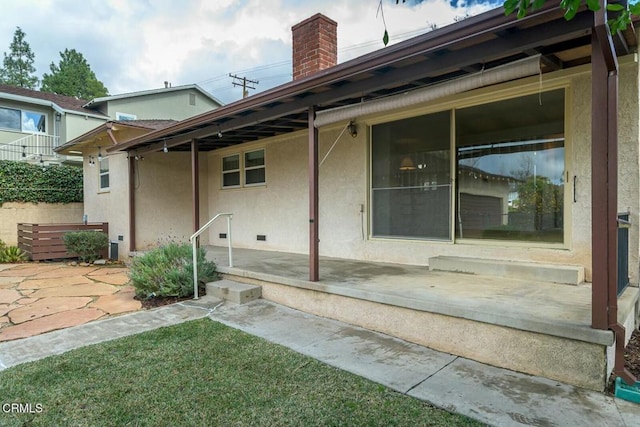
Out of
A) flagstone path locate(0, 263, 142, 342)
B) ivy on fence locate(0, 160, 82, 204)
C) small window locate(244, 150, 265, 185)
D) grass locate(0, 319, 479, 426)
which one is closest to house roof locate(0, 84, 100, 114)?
ivy on fence locate(0, 160, 82, 204)

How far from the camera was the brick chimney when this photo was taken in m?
7.49

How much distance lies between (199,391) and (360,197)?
442 centimetres

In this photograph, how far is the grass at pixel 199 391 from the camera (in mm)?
2449

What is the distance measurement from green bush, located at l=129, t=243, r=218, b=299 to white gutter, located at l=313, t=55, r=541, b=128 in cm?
290

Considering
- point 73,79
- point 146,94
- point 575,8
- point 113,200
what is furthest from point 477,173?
point 73,79

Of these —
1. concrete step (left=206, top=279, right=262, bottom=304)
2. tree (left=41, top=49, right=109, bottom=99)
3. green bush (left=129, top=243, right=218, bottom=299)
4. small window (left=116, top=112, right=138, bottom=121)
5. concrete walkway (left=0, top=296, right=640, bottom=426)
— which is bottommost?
concrete walkway (left=0, top=296, right=640, bottom=426)

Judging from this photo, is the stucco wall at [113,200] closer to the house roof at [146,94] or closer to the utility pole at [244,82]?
the house roof at [146,94]

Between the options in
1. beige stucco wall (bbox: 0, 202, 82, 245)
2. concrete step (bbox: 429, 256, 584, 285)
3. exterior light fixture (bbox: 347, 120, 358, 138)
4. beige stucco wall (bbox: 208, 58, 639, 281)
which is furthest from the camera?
beige stucco wall (bbox: 0, 202, 82, 245)

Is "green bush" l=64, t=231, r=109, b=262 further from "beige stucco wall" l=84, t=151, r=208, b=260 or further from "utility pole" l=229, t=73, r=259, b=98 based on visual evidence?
"utility pole" l=229, t=73, r=259, b=98

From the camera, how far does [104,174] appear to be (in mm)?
10766

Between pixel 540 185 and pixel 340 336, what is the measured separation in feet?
10.3

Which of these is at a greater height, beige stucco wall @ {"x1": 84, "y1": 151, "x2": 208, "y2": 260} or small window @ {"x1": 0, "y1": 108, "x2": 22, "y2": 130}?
small window @ {"x1": 0, "y1": 108, "x2": 22, "y2": 130}

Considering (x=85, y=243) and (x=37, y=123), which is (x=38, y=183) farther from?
(x=37, y=123)

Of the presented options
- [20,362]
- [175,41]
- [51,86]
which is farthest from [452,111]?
[51,86]
